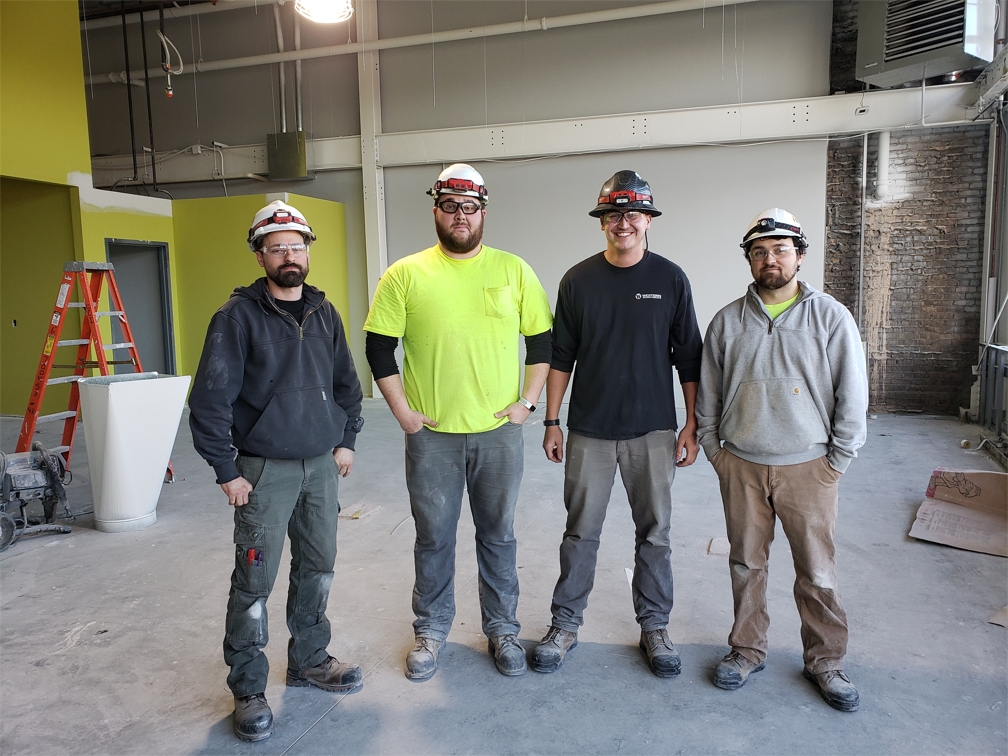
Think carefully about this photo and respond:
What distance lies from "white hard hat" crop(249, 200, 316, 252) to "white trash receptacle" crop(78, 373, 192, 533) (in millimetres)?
2282

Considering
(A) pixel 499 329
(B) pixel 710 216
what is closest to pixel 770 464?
(A) pixel 499 329

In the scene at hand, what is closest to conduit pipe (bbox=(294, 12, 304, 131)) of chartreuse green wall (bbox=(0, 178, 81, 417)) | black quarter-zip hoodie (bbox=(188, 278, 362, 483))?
chartreuse green wall (bbox=(0, 178, 81, 417))

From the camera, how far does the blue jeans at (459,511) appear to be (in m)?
2.53

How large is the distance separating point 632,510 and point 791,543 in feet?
1.80

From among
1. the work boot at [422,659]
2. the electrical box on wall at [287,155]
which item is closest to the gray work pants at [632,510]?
the work boot at [422,659]

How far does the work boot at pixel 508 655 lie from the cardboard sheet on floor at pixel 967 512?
250 cm

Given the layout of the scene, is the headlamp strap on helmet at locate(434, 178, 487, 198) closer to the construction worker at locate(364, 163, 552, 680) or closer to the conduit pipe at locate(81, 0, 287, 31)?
the construction worker at locate(364, 163, 552, 680)

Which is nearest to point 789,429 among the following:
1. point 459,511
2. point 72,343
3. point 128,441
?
point 459,511

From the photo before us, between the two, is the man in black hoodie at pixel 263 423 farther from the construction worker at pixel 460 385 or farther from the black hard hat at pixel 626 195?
the black hard hat at pixel 626 195

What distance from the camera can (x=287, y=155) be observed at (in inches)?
344

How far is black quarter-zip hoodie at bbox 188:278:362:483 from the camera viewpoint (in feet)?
7.00

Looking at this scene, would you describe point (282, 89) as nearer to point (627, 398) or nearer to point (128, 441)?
point (128, 441)

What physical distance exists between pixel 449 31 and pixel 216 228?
11.7ft

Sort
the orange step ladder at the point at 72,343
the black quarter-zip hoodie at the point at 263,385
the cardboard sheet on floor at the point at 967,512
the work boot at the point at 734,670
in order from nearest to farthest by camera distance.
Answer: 1. the black quarter-zip hoodie at the point at 263,385
2. the work boot at the point at 734,670
3. the cardboard sheet on floor at the point at 967,512
4. the orange step ladder at the point at 72,343
